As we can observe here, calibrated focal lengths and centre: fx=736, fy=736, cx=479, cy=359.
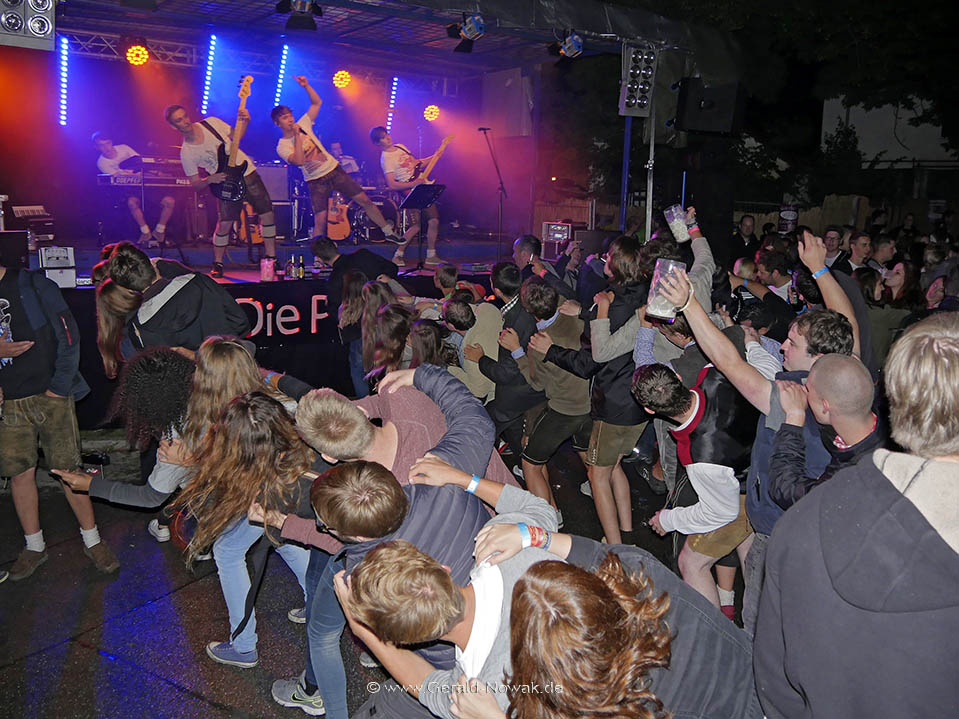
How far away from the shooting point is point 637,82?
340 inches

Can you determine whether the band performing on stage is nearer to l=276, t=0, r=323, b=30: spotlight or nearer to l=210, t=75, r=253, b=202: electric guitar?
l=210, t=75, r=253, b=202: electric guitar

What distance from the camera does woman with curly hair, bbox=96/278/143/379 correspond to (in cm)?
429

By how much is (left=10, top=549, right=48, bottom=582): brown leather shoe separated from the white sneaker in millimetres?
631

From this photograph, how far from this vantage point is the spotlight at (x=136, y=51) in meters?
11.9

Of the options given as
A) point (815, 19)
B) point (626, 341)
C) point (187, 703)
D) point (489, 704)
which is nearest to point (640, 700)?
point (489, 704)

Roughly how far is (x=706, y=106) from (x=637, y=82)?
850 millimetres

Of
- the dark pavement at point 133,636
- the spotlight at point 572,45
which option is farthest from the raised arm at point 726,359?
the spotlight at point 572,45

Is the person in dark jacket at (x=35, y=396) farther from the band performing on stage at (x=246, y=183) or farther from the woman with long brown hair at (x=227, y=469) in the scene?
the band performing on stage at (x=246, y=183)

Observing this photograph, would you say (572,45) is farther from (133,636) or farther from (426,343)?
(133,636)

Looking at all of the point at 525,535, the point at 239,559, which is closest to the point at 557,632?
the point at 525,535

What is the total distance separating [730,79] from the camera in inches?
369

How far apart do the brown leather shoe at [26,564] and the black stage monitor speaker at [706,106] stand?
7.55 metres

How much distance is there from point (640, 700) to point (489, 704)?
349 mm

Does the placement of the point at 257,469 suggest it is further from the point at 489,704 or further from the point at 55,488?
the point at 55,488
